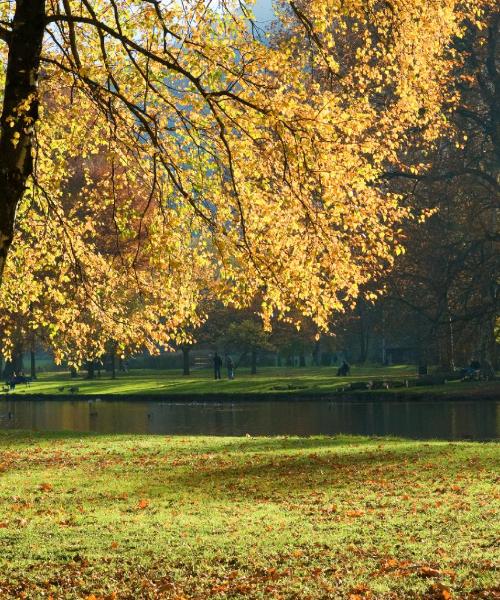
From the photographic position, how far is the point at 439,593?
27.4ft

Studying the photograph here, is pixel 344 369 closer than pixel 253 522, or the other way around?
pixel 253 522

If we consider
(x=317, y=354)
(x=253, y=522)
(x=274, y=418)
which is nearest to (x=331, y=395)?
(x=274, y=418)

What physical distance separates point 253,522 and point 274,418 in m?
22.7

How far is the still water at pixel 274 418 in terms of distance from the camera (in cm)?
2955

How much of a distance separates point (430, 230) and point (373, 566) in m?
42.1

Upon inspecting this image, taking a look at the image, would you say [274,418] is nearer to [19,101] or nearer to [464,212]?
[464,212]

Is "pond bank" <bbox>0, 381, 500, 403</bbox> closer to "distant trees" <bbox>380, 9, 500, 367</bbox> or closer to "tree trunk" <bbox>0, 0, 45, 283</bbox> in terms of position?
"distant trees" <bbox>380, 9, 500, 367</bbox>

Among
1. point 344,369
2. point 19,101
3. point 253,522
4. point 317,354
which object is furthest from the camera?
point 317,354

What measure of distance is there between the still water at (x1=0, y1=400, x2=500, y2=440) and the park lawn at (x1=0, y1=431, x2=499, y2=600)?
825 cm

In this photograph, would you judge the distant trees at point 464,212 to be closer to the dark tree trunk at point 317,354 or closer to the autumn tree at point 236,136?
the autumn tree at point 236,136

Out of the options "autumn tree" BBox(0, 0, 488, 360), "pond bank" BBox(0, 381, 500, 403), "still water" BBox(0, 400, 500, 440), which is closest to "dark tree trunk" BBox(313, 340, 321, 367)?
"pond bank" BBox(0, 381, 500, 403)

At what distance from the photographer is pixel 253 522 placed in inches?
490

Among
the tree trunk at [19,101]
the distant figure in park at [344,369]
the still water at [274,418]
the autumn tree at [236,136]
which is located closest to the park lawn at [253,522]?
the autumn tree at [236,136]

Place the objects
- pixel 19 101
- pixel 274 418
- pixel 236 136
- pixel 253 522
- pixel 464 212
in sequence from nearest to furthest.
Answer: pixel 19 101
pixel 236 136
pixel 253 522
pixel 274 418
pixel 464 212
